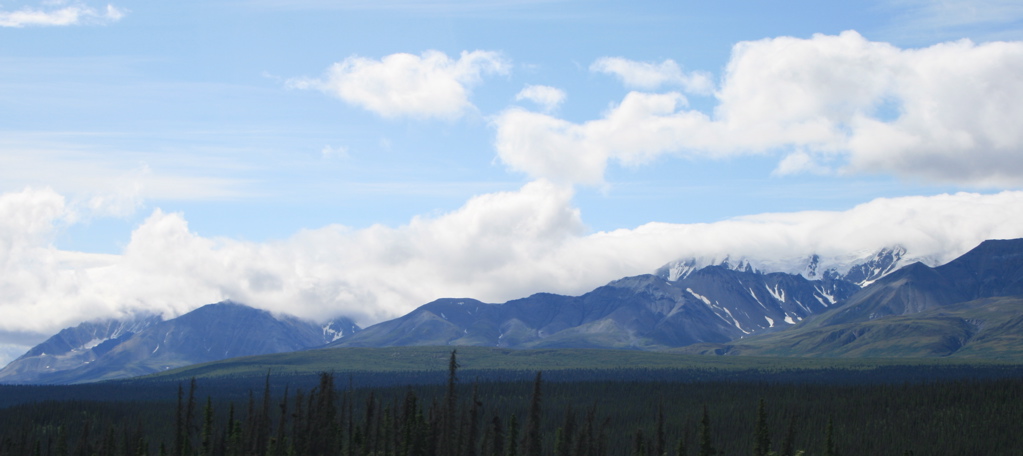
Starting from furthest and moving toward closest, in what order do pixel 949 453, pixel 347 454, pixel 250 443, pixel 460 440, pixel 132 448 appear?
pixel 949 453 < pixel 132 448 < pixel 250 443 < pixel 347 454 < pixel 460 440

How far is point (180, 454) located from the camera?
137 metres

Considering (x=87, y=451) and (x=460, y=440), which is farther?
(x=87, y=451)

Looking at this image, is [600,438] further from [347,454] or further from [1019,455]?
[1019,455]

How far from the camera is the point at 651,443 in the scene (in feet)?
545

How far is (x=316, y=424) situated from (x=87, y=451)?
6311cm

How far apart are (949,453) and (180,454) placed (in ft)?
452

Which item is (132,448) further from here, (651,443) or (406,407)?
(651,443)

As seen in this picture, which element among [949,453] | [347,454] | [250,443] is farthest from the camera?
[949,453]

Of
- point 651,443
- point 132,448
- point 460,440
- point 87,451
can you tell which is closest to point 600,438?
point 651,443

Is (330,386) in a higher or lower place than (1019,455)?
higher

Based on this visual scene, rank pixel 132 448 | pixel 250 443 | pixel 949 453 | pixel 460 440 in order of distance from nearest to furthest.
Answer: pixel 460 440
pixel 250 443
pixel 132 448
pixel 949 453

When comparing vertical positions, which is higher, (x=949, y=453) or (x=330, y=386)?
(x=330, y=386)

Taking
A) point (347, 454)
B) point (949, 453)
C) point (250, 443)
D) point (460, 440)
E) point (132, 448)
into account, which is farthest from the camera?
point (949, 453)

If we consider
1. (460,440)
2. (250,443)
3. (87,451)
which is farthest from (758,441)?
(87,451)
